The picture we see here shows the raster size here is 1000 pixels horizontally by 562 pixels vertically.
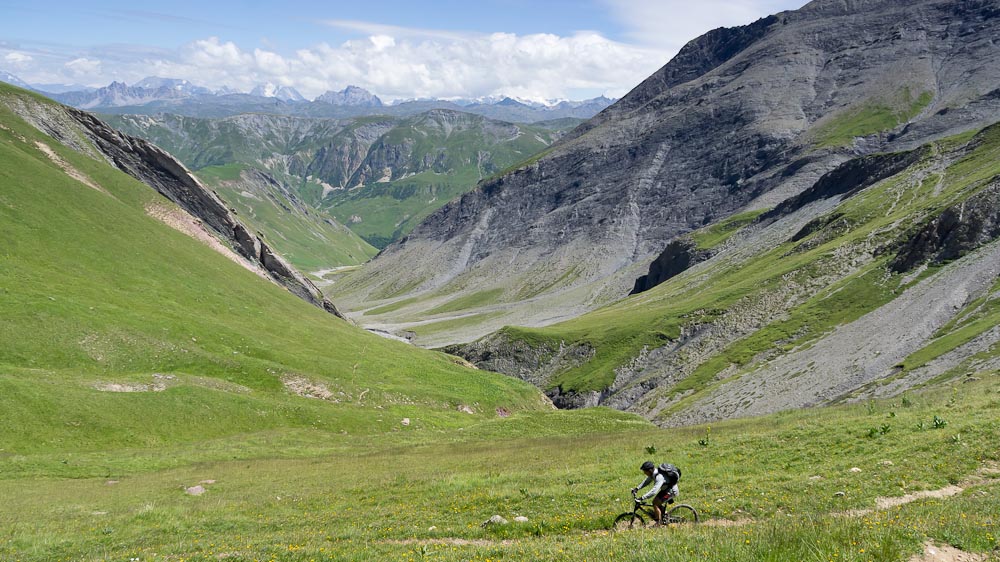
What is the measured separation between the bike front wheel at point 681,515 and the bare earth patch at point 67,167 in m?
91.5

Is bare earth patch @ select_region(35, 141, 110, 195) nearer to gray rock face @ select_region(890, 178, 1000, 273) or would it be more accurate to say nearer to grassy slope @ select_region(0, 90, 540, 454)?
grassy slope @ select_region(0, 90, 540, 454)

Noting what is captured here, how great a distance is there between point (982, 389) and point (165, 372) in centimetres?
6100

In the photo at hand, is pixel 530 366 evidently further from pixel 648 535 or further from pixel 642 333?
pixel 648 535

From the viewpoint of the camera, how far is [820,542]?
36.4 ft

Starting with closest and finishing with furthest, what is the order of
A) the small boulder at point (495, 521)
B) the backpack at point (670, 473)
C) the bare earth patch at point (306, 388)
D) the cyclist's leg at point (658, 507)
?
the backpack at point (670, 473)
the cyclist's leg at point (658, 507)
the small boulder at point (495, 521)
the bare earth patch at point (306, 388)

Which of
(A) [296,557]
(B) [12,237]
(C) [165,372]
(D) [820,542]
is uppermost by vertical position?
(B) [12,237]

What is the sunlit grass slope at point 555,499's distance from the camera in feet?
43.0

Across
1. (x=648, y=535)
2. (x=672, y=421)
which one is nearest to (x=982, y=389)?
(x=648, y=535)

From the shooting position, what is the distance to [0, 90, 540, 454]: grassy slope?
43.9 metres

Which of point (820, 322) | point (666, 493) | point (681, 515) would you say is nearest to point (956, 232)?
point (820, 322)

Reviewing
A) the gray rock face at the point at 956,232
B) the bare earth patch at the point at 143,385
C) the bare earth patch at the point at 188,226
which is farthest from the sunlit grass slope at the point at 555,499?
the gray rock face at the point at 956,232

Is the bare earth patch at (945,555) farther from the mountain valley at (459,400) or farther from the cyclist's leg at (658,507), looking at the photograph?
the cyclist's leg at (658,507)

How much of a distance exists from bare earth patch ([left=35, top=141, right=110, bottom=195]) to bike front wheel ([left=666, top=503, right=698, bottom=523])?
91472mm

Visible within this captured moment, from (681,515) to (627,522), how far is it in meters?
1.79
